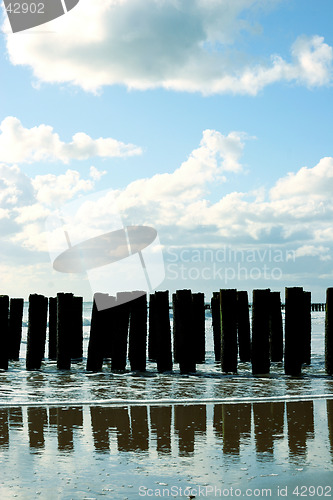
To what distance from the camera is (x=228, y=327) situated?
1078 centimetres

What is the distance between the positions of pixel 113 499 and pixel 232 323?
23.0 feet

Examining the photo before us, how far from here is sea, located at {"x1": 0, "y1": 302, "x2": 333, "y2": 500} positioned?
13.8 feet

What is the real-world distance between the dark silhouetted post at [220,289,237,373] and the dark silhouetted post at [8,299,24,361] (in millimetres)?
6264

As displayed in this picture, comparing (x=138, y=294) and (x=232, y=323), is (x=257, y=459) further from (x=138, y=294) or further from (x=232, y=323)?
(x=138, y=294)

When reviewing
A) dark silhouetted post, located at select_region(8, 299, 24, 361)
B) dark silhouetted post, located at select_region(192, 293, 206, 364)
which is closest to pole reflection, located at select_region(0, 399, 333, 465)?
dark silhouetted post, located at select_region(192, 293, 206, 364)

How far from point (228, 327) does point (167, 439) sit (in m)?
5.27

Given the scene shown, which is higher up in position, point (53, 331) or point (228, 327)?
point (228, 327)

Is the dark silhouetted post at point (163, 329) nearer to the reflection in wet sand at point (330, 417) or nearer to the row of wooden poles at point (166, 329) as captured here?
the row of wooden poles at point (166, 329)

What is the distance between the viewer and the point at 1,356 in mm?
12266

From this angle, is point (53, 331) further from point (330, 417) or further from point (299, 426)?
point (299, 426)

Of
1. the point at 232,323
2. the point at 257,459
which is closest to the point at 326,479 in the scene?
the point at 257,459

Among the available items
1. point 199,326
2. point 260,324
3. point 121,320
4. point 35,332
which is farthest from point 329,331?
point 35,332

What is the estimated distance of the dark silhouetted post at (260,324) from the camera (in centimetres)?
1059

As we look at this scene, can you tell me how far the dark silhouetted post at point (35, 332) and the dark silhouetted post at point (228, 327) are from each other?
152 inches
